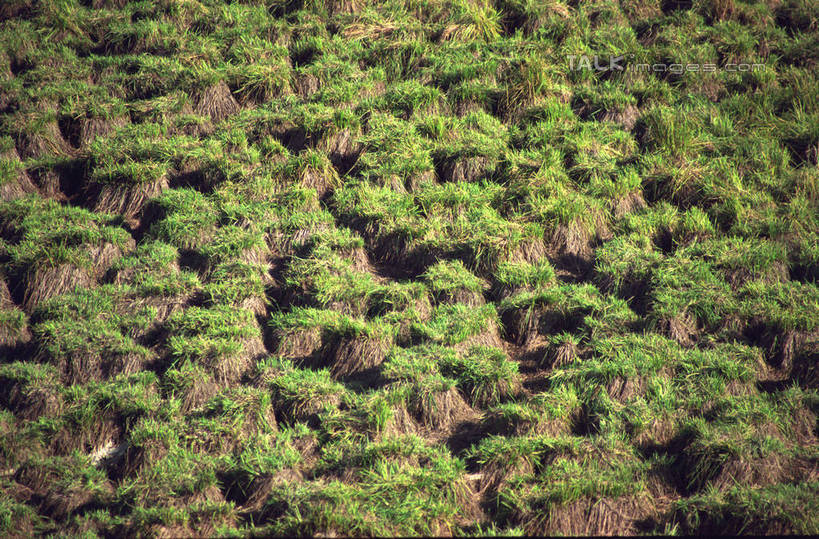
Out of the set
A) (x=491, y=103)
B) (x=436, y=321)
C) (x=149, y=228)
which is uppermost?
(x=491, y=103)

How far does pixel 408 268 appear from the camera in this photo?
595cm

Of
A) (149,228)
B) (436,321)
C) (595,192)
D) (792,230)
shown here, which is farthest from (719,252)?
(149,228)

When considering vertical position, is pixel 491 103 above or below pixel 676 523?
above

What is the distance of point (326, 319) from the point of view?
5.36m

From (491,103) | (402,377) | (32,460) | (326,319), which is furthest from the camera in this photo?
(491,103)

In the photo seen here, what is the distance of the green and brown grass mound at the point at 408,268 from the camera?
4.35 metres

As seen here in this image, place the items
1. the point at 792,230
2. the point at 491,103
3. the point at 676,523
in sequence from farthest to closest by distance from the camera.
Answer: the point at 491,103 → the point at 792,230 → the point at 676,523

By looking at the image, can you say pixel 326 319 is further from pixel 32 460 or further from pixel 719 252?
pixel 719 252

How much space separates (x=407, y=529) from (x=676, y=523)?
1604 mm

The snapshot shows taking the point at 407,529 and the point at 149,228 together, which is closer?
the point at 407,529

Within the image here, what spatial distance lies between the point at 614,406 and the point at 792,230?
98.5 inches

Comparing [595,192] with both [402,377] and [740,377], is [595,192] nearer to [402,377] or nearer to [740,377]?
[740,377]

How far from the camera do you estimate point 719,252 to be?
5.63 meters

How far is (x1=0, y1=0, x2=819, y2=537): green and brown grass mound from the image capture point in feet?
14.3
